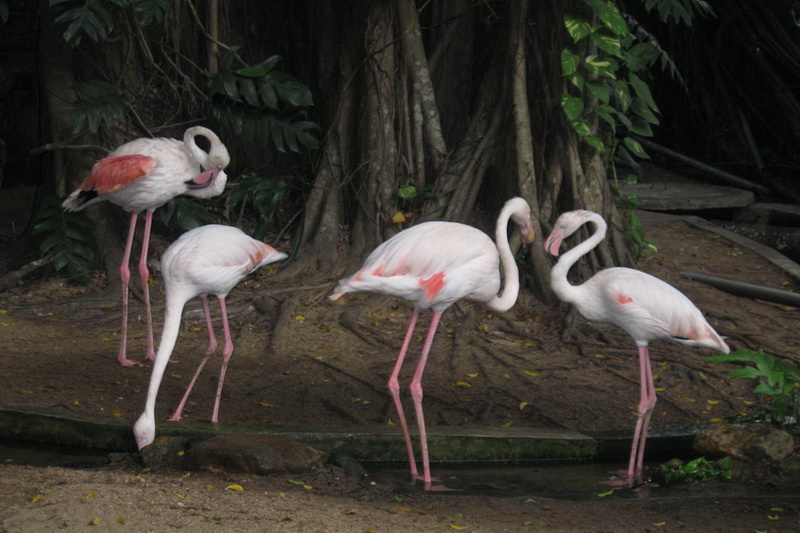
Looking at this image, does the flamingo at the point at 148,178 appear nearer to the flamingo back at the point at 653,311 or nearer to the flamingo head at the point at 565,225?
the flamingo head at the point at 565,225

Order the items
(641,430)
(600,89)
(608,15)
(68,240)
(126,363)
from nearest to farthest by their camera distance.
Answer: (641,430) → (126,363) → (608,15) → (600,89) → (68,240)

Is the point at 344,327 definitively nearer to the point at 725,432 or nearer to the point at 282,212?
the point at 282,212

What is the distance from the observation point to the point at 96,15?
262 inches

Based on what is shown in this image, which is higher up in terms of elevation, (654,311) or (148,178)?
(148,178)

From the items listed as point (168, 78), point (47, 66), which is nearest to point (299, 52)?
point (168, 78)

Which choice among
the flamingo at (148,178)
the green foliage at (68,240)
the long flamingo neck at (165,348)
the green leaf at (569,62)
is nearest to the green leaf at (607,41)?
the green leaf at (569,62)

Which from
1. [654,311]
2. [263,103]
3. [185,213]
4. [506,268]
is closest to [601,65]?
[506,268]

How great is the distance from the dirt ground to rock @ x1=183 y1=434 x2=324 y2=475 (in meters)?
0.08

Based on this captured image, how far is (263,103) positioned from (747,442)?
4748mm

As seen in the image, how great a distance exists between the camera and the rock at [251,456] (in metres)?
4.22

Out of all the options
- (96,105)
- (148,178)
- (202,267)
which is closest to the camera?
(202,267)

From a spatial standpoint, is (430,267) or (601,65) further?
(601,65)

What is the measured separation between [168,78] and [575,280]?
3.79 metres

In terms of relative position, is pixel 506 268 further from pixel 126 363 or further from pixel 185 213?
pixel 185 213
